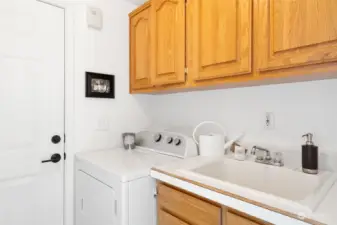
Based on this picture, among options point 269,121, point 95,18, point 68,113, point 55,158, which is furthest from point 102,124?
point 269,121

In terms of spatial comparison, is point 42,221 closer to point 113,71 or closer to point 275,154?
point 113,71

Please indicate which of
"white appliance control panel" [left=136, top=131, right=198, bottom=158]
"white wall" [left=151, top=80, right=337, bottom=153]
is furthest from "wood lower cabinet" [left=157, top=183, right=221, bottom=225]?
"white wall" [left=151, top=80, right=337, bottom=153]

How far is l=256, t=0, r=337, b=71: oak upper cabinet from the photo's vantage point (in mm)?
934

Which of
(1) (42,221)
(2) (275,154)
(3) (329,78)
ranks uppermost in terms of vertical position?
(3) (329,78)

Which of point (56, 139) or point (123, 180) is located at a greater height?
point (56, 139)

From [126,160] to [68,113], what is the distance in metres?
0.66

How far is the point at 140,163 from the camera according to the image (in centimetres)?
147

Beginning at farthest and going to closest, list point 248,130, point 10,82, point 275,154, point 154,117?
point 154,117
point 248,130
point 10,82
point 275,154

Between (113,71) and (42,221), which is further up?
(113,71)

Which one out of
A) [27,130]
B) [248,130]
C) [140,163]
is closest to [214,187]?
[140,163]

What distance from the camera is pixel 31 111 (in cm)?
159

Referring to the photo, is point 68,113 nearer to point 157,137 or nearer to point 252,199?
point 157,137

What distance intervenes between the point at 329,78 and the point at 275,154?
0.55 metres

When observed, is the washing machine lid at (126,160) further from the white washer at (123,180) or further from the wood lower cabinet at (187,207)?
the wood lower cabinet at (187,207)
